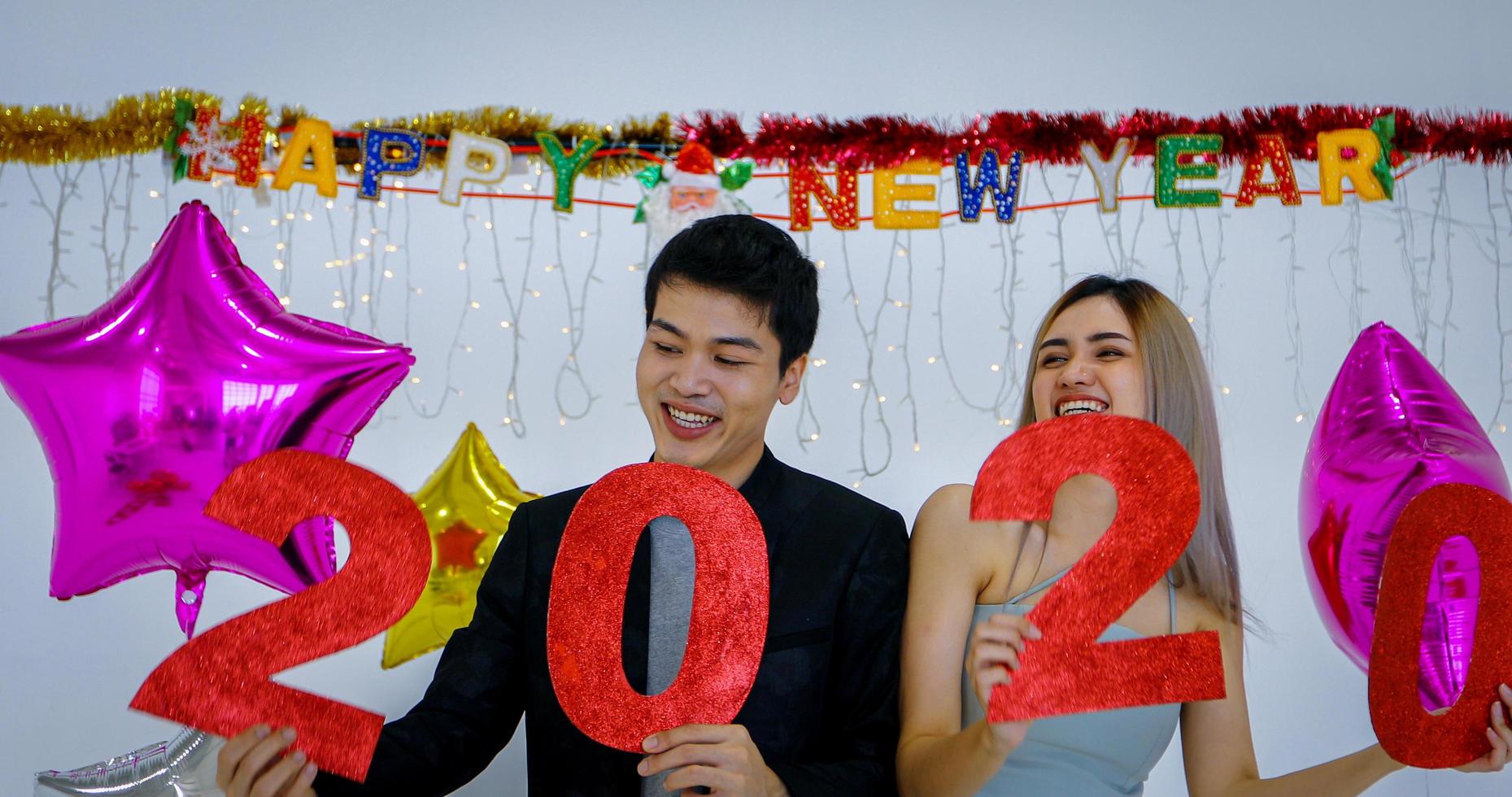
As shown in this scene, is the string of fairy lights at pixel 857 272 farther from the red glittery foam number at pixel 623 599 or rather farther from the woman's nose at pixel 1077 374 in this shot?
the red glittery foam number at pixel 623 599

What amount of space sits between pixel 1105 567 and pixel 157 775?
61.6 inches

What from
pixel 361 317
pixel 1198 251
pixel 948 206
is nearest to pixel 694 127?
pixel 948 206

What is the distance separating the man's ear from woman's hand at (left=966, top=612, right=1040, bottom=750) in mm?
440

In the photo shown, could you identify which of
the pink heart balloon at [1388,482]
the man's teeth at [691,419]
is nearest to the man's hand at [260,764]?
the man's teeth at [691,419]

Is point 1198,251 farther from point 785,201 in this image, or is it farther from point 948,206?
point 785,201

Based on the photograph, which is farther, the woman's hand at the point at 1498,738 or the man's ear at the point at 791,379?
the man's ear at the point at 791,379

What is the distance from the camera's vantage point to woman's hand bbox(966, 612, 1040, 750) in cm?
119

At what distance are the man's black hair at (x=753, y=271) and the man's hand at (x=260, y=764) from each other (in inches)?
26.3

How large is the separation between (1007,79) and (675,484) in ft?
7.58

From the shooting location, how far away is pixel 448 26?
125 inches

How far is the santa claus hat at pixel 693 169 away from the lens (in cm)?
282

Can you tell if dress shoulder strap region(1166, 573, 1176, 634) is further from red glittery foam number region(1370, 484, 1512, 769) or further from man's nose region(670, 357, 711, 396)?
man's nose region(670, 357, 711, 396)

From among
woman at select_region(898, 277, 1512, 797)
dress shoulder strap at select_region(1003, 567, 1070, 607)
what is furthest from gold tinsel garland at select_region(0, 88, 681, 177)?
dress shoulder strap at select_region(1003, 567, 1070, 607)

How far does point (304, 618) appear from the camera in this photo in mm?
1241
